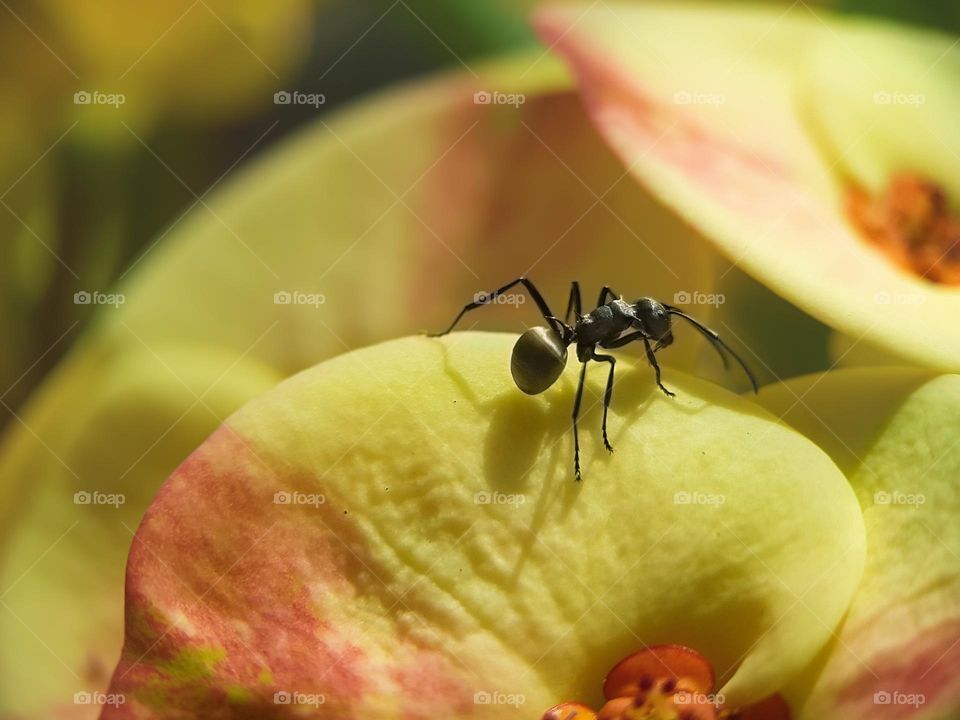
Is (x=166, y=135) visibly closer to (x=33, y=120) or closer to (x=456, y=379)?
(x=33, y=120)

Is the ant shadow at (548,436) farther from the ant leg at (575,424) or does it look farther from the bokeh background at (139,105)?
the bokeh background at (139,105)

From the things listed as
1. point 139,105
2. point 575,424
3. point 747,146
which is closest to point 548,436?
point 575,424

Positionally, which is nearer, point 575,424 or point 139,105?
point 575,424

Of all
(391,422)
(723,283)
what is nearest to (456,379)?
(391,422)

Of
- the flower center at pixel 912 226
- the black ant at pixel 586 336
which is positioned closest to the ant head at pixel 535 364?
the black ant at pixel 586 336

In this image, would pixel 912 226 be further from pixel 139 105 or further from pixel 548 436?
pixel 139 105

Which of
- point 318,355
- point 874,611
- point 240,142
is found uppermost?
point 240,142
